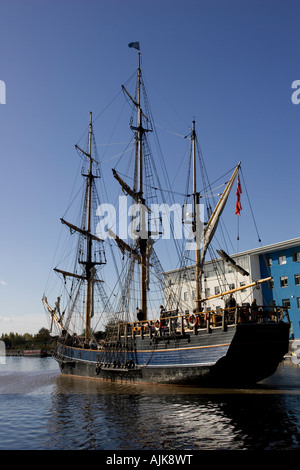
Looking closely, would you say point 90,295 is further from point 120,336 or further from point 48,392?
point 48,392

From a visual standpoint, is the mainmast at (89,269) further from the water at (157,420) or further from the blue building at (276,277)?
the water at (157,420)

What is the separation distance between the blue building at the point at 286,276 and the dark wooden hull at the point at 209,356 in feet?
94.1

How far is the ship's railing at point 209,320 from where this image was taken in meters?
22.3

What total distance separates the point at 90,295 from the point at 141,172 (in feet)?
54.9

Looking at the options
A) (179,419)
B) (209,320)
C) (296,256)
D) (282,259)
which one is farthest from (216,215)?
(282,259)

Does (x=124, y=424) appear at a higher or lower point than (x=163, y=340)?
lower

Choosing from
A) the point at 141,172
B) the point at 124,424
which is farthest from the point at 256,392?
the point at 141,172

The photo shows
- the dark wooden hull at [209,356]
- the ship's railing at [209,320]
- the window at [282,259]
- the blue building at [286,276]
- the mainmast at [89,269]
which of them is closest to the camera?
the dark wooden hull at [209,356]

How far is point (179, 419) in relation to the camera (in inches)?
624

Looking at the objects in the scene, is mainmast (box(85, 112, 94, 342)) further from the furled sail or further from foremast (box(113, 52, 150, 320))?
the furled sail

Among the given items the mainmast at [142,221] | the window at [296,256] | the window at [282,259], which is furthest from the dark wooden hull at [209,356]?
the window at [282,259]

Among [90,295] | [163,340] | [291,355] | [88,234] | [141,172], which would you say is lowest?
[291,355]
